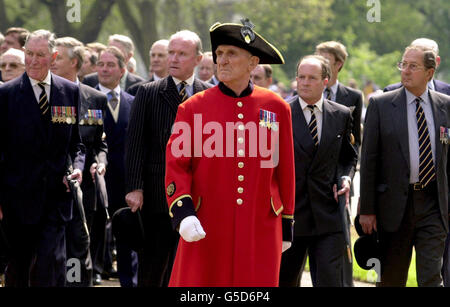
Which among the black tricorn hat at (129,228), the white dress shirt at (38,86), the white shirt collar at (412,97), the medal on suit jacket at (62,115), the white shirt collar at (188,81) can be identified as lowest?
the black tricorn hat at (129,228)

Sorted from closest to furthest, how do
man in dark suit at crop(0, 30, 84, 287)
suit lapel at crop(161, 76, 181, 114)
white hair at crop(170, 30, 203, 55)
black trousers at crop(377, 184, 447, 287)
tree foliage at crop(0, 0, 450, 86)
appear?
man in dark suit at crop(0, 30, 84, 287) < black trousers at crop(377, 184, 447, 287) < suit lapel at crop(161, 76, 181, 114) < white hair at crop(170, 30, 203, 55) < tree foliage at crop(0, 0, 450, 86)

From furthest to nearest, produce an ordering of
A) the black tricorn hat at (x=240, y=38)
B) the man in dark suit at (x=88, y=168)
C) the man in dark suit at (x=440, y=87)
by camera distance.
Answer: the man in dark suit at (x=88, y=168)
the man in dark suit at (x=440, y=87)
the black tricorn hat at (x=240, y=38)

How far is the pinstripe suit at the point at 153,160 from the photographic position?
8.50 metres

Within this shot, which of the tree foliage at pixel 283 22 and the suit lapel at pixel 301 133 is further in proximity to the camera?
the tree foliage at pixel 283 22

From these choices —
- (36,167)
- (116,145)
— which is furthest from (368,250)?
(116,145)

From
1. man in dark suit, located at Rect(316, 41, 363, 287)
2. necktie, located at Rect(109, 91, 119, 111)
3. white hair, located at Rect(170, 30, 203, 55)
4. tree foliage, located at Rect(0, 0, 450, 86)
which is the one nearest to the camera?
white hair, located at Rect(170, 30, 203, 55)

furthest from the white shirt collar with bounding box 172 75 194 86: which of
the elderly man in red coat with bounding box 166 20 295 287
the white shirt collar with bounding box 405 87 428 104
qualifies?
the elderly man in red coat with bounding box 166 20 295 287

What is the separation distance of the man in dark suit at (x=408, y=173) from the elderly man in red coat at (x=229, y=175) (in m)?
2.06

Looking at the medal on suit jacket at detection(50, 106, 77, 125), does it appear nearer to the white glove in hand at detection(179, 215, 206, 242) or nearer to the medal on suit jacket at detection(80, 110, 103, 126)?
the medal on suit jacket at detection(80, 110, 103, 126)

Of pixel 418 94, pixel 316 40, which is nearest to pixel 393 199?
pixel 418 94

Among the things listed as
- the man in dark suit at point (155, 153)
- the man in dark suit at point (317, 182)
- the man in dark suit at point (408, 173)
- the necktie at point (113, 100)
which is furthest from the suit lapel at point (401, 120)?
the necktie at point (113, 100)

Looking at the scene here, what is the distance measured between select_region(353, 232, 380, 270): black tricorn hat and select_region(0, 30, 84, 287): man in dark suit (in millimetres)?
2354

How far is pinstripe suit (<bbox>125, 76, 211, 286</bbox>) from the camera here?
27.9 feet

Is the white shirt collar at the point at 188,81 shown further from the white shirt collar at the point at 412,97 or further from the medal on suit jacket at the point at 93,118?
the white shirt collar at the point at 412,97
